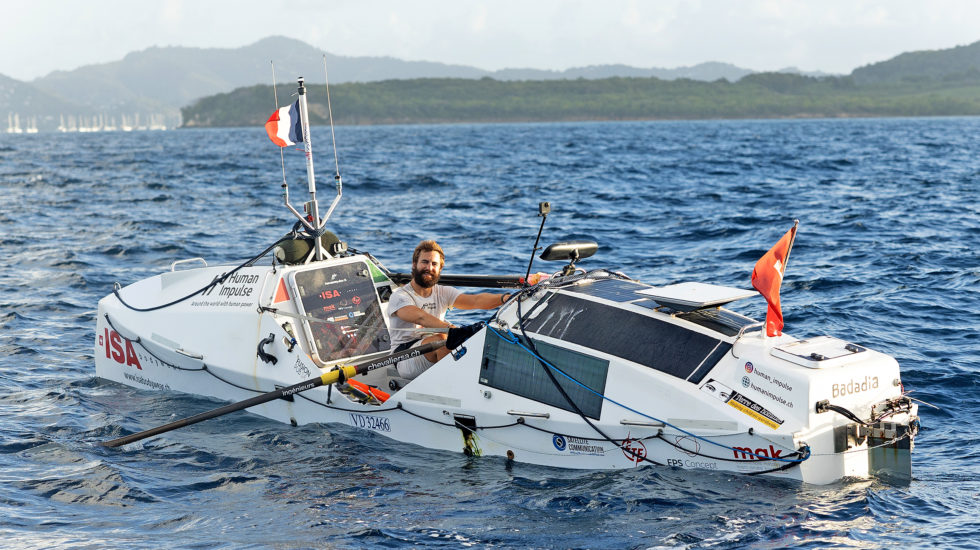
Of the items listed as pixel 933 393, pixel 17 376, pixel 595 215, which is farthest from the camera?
pixel 595 215

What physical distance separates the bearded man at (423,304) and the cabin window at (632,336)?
1.25 m

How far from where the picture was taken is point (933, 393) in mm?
11117

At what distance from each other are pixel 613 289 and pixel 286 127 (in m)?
4.89

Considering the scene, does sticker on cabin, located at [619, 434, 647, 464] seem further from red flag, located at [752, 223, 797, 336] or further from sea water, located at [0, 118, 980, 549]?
red flag, located at [752, 223, 797, 336]

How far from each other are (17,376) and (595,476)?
8.87 meters

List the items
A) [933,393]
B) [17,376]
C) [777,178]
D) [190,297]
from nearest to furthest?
[933,393] → [190,297] → [17,376] → [777,178]

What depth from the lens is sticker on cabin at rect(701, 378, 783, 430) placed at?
26.2 feet

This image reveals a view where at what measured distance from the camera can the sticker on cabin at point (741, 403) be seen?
800cm

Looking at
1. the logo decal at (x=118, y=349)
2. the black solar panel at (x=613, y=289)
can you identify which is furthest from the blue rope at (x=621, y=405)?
the logo decal at (x=118, y=349)

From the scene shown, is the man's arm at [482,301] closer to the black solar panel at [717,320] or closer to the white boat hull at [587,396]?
the white boat hull at [587,396]

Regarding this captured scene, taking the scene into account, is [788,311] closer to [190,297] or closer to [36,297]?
[190,297]

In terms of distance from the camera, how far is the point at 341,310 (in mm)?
11641

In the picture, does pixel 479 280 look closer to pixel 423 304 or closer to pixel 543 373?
pixel 423 304

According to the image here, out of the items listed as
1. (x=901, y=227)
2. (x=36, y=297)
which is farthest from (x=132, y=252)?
(x=901, y=227)
